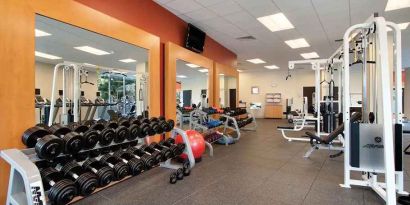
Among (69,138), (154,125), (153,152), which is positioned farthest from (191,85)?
(69,138)

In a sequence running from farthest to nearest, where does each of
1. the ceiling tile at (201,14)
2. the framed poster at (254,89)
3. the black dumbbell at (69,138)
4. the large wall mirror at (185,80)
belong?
the framed poster at (254,89), the ceiling tile at (201,14), the large wall mirror at (185,80), the black dumbbell at (69,138)

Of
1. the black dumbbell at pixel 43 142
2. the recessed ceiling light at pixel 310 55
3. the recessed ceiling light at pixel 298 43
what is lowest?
the black dumbbell at pixel 43 142

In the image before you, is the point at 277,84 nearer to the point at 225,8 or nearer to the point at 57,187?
the point at 225,8

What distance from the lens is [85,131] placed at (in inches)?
84.6

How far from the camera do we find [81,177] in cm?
180

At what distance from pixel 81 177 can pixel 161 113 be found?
83.2 inches

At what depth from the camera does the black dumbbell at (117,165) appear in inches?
83.6

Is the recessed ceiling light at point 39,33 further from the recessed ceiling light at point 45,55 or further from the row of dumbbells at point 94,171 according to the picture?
the row of dumbbells at point 94,171

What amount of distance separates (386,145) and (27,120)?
10.1ft

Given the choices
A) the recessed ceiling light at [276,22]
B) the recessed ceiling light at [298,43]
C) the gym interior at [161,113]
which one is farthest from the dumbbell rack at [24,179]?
the recessed ceiling light at [298,43]

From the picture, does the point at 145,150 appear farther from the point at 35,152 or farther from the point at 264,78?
the point at 264,78

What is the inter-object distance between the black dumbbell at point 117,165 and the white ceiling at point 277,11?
8.49 ft

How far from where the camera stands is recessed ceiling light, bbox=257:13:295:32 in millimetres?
4307

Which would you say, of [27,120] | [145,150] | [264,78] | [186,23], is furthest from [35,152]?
[264,78]
